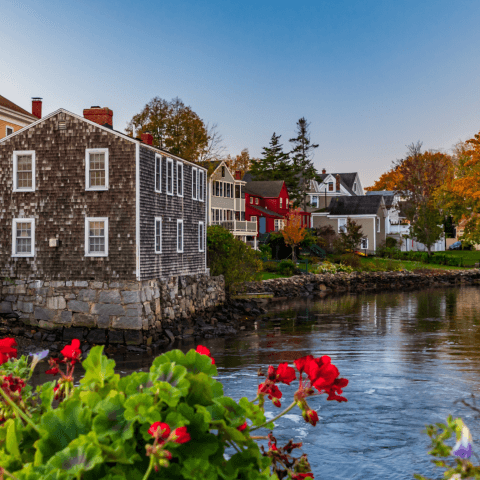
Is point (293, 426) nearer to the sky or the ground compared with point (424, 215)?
nearer to the ground

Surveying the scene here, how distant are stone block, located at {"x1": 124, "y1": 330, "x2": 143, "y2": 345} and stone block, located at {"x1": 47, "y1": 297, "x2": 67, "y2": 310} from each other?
319cm

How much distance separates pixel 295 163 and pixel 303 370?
8658 cm

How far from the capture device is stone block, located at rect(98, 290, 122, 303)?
80.1 ft

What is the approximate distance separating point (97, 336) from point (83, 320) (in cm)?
103

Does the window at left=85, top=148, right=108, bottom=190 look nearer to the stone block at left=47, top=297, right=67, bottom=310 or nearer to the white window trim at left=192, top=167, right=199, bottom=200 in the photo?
the stone block at left=47, top=297, right=67, bottom=310

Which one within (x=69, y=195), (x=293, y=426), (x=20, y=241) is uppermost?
(x=69, y=195)

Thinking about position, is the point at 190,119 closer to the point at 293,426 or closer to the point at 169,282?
the point at 169,282

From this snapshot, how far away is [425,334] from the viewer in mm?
27750

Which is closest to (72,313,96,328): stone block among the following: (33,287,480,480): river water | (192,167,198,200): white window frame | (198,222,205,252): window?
(33,287,480,480): river water

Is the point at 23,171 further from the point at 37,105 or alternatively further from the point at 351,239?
the point at 351,239

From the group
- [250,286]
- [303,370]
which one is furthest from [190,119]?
[303,370]

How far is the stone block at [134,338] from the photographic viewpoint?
24047 mm

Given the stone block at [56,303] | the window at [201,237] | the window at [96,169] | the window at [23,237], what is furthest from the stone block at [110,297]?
the window at [201,237]

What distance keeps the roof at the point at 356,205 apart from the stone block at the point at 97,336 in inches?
2122
